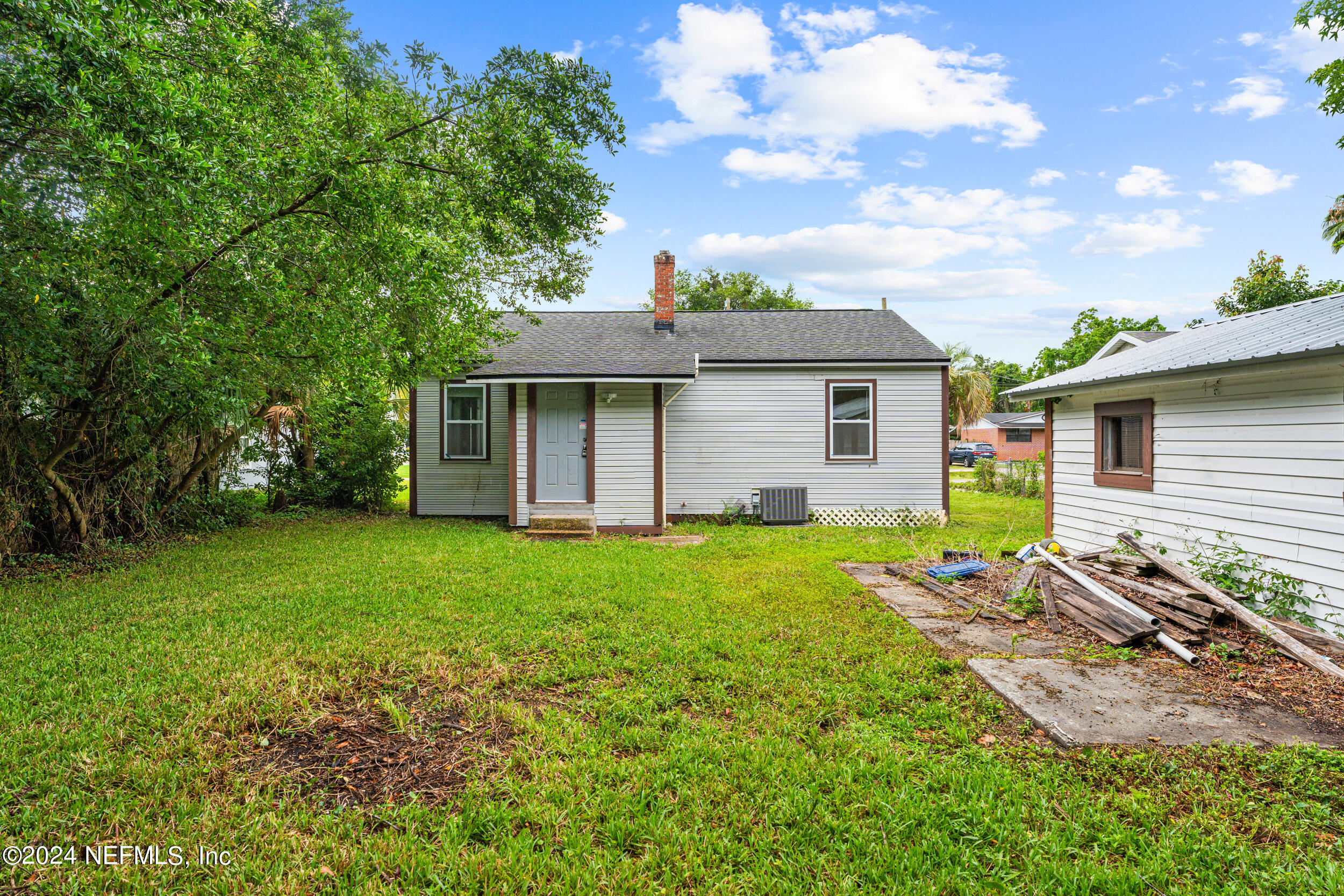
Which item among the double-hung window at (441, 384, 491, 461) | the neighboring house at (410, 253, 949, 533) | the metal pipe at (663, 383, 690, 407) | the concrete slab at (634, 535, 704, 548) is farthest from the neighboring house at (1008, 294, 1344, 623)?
the double-hung window at (441, 384, 491, 461)

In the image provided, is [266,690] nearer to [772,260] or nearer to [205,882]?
[205,882]

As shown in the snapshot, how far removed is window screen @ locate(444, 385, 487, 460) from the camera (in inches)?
508

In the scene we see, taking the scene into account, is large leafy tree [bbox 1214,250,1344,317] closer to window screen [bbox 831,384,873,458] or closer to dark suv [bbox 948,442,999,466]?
dark suv [bbox 948,442,999,466]

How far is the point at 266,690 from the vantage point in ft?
12.4

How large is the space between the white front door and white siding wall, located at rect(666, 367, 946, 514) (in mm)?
1942

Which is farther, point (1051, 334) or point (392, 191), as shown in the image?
point (1051, 334)

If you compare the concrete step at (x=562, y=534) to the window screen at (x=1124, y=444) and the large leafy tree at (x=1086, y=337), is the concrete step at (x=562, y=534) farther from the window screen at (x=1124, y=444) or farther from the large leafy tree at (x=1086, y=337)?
the large leafy tree at (x=1086, y=337)

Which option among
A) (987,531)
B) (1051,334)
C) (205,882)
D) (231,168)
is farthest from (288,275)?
(1051,334)

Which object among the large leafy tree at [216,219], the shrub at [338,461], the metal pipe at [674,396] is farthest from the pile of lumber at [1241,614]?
the shrub at [338,461]

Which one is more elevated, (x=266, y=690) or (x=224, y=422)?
(x=224, y=422)

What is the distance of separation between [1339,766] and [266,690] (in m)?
5.96

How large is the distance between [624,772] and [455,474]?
10.9m

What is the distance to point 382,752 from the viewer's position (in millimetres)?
3195

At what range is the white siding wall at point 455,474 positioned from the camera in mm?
12898
